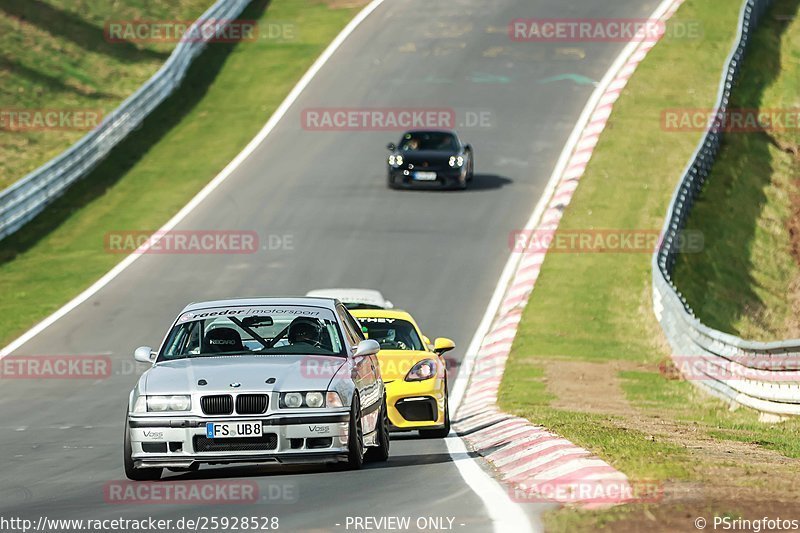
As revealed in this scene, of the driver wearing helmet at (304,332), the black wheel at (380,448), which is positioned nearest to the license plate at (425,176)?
the black wheel at (380,448)

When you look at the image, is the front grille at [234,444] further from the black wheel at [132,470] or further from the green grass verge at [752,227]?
the green grass verge at [752,227]

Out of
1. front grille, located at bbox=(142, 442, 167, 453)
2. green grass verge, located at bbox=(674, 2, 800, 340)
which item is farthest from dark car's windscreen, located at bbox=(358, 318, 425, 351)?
green grass verge, located at bbox=(674, 2, 800, 340)

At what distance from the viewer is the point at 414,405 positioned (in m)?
15.2

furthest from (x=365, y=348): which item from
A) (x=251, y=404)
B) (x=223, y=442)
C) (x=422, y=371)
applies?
(x=422, y=371)

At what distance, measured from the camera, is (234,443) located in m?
11.0

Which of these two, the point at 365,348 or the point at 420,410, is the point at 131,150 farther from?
the point at 365,348

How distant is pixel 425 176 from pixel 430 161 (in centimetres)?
44

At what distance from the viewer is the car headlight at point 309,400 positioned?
11117 millimetres

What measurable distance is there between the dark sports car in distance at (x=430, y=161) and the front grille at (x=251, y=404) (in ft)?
80.1

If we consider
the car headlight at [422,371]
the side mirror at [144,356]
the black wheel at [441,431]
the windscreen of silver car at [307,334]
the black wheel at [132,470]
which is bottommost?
the black wheel at [441,431]

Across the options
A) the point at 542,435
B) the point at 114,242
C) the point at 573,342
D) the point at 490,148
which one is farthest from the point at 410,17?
the point at 542,435

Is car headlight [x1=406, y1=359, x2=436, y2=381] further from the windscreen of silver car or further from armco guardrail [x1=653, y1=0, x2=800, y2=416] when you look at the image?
armco guardrail [x1=653, y1=0, x2=800, y2=416]

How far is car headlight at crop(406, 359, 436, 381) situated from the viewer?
50.4 ft

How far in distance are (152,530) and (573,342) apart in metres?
17.3
